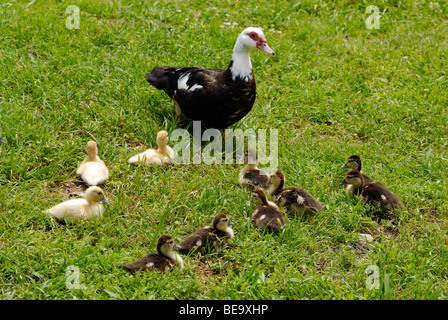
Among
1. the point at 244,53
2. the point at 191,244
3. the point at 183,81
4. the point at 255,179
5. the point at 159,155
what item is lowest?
the point at 191,244

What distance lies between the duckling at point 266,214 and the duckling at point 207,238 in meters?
0.34

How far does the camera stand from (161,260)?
13.6 ft

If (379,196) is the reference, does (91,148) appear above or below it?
above

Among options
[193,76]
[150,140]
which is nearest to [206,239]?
[150,140]

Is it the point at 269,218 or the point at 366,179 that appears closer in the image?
the point at 269,218

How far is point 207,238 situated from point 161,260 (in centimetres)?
50

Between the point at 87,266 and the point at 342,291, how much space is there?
1.99 metres

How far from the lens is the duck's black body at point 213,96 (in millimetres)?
5848

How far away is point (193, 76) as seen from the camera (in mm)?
6121

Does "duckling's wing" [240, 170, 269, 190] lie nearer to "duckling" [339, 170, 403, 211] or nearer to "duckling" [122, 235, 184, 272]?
"duckling" [339, 170, 403, 211]

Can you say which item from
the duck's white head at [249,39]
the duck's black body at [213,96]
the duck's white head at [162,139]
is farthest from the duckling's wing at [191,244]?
the duck's white head at [249,39]

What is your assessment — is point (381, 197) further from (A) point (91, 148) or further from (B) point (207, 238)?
(A) point (91, 148)

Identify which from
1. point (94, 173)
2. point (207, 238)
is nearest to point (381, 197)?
point (207, 238)

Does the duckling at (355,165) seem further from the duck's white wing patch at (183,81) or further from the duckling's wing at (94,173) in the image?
the duckling's wing at (94,173)
